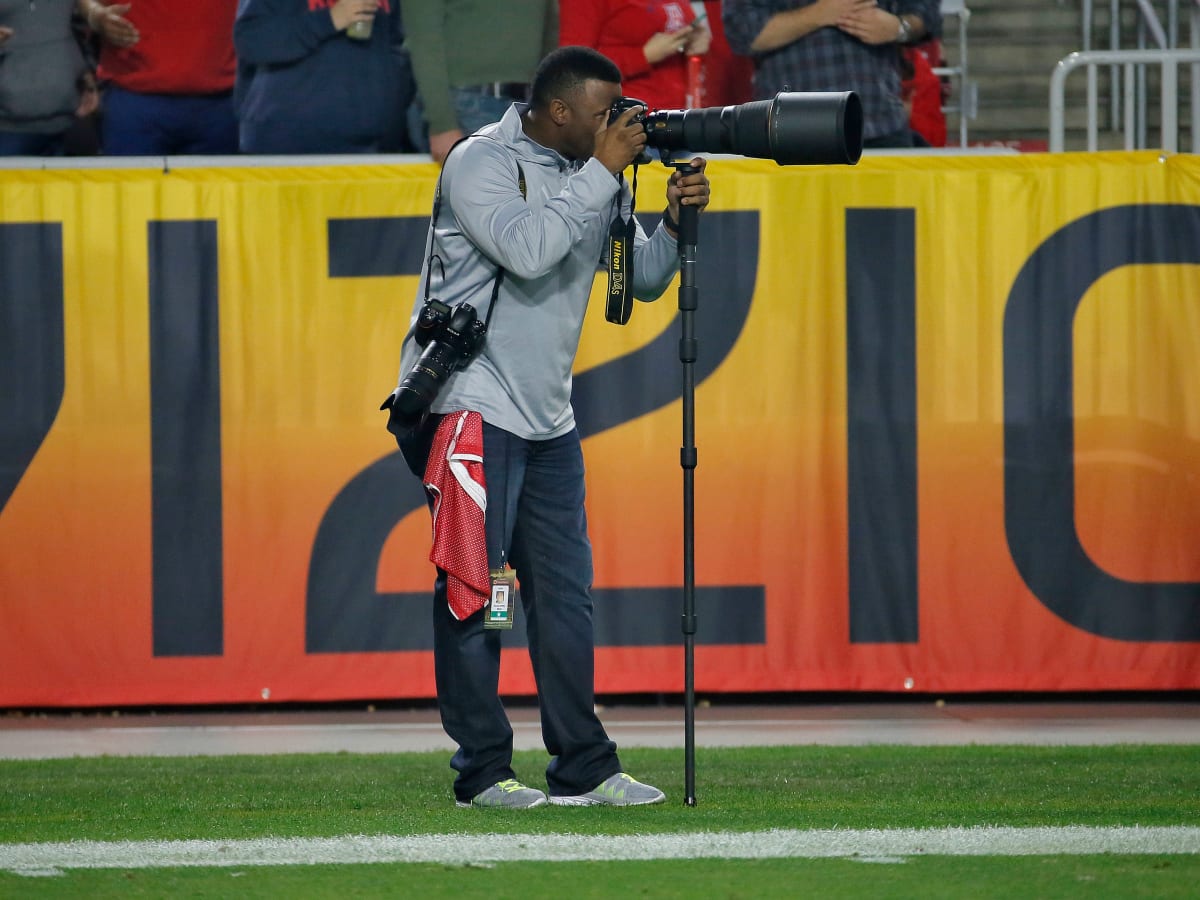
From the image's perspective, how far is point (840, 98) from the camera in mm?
4473

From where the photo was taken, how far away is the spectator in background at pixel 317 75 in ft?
24.8

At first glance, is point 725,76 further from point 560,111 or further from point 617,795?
point 617,795

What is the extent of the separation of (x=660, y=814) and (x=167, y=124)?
4867 mm

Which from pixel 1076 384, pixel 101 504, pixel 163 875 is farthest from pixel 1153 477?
pixel 163 875

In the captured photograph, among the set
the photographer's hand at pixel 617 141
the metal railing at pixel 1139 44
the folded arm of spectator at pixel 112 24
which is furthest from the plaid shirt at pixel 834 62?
the photographer's hand at pixel 617 141

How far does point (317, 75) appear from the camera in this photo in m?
7.63

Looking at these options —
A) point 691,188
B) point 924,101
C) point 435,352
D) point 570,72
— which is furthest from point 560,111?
point 924,101

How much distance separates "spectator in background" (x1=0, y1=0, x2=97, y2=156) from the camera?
7.79 meters

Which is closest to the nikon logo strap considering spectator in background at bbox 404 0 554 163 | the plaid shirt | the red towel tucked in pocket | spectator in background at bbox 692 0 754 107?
the red towel tucked in pocket

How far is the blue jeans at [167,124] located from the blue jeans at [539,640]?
399 cm

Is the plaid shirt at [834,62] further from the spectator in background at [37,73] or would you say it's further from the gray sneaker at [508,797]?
the gray sneaker at [508,797]

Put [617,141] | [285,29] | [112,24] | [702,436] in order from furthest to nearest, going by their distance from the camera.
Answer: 1. [112,24]
2. [285,29]
3. [702,436]
4. [617,141]

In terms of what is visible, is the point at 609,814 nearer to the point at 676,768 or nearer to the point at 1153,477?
the point at 676,768

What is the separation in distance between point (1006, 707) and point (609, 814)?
11.2 feet
